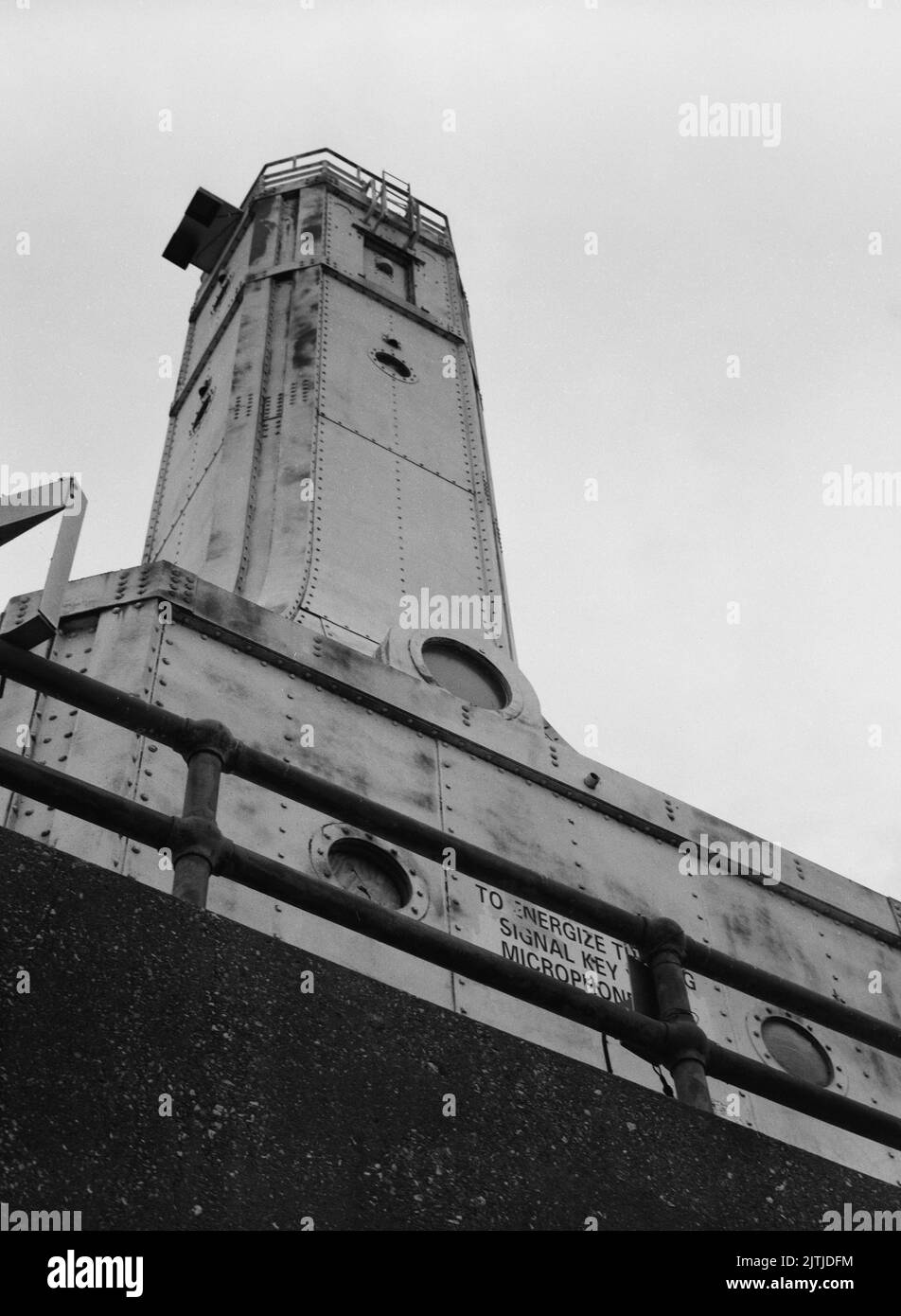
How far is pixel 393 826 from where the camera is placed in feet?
14.1

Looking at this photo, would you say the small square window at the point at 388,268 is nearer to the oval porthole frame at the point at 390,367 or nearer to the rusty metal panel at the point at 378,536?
the oval porthole frame at the point at 390,367

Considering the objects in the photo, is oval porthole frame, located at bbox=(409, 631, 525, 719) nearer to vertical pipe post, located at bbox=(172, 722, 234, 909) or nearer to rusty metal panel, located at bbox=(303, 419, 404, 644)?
rusty metal panel, located at bbox=(303, 419, 404, 644)

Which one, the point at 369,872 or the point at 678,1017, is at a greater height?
the point at 369,872

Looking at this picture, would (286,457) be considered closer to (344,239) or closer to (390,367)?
(390,367)

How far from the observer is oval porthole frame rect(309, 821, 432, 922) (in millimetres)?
7762

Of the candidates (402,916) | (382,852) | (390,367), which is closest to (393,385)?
(390,367)

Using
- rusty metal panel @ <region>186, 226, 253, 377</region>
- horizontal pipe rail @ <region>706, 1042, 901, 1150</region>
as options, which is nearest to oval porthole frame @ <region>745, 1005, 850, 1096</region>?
horizontal pipe rail @ <region>706, 1042, 901, 1150</region>

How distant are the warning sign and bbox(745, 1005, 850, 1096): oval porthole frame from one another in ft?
2.53

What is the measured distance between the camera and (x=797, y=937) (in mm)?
9289

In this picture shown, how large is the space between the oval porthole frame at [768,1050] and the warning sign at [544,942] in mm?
772

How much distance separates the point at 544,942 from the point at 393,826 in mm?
4126

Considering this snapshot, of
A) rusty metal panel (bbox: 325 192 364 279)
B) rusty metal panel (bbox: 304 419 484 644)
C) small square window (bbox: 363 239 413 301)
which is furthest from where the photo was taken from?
small square window (bbox: 363 239 413 301)

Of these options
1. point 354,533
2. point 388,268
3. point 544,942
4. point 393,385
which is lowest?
point 544,942

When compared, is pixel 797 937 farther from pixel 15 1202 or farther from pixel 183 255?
pixel 183 255
